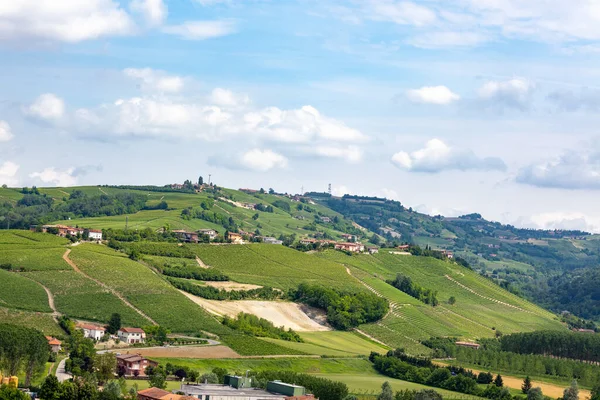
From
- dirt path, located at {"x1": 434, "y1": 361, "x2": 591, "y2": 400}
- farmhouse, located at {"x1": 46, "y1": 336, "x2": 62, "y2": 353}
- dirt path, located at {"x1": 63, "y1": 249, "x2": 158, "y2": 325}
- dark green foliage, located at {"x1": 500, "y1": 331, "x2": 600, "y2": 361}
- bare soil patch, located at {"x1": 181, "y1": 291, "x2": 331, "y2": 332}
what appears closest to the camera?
farmhouse, located at {"x1": 46, "y1": 336, "x2": 62, "y2": 353}

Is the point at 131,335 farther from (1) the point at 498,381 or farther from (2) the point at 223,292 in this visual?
(1) the point at 498,381

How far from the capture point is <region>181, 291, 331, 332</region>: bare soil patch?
153m

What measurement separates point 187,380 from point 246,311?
51754 mm

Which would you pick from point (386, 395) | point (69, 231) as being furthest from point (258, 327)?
point (69, 231)

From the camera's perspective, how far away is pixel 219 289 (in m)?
164

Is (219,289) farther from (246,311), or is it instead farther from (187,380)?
(187,380)

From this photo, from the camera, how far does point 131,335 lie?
409 ft

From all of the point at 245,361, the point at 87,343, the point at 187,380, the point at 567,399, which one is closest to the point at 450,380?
the point at 567,399

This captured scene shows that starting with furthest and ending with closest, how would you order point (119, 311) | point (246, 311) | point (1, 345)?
point (246, 311), point (119, 311), point (1, 345)

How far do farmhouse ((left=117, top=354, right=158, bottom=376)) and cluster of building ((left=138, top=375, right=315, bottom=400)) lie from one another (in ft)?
32.3

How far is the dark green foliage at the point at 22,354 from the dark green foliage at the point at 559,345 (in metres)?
81.4

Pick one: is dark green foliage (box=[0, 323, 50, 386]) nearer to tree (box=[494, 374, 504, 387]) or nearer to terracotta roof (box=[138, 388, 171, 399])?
terracotta roof (box=[138, 388, 171, 399])

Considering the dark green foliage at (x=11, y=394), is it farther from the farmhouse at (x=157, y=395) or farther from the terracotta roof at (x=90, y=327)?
the terracotta roof at (x=90, y=327)

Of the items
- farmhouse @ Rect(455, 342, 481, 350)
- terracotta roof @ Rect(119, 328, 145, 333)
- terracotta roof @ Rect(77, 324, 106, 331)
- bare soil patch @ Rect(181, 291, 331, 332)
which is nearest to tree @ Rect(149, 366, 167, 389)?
terracotta roof @ Rect(119, 328, 145, 333)
